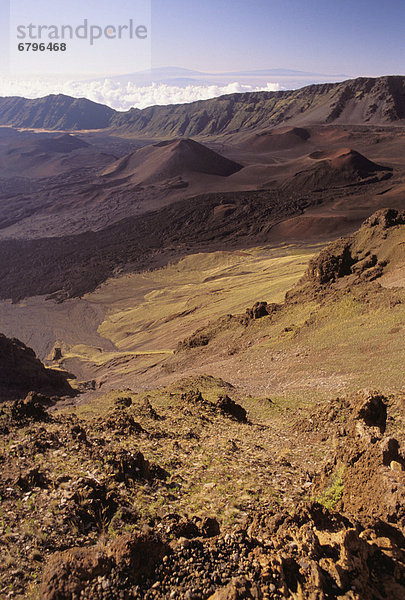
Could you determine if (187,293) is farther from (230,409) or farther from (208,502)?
(208,502)

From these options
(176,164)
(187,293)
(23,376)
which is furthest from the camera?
(176,164)

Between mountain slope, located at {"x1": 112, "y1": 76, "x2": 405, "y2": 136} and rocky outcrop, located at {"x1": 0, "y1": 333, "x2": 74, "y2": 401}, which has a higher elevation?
mountain slope, located at {"x1": 112, "y1": 76, "x2": 405, "y2": 136}

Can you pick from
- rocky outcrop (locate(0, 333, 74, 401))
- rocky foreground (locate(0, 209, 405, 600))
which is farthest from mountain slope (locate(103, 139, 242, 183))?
rocky foreground (locate(0, 209, 405, 600))

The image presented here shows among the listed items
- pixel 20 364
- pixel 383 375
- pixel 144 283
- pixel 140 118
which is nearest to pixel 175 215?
pixel 144 283

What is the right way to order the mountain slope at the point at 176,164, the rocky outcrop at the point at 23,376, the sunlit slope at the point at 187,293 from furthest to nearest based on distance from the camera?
the mountain slope at the point at 176,164
the sunlit slope at the point at 187,293
the rocky outcrop at the point at 23,376

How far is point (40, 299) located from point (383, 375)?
1356 inches

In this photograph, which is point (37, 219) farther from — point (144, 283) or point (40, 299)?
point (144, 283)

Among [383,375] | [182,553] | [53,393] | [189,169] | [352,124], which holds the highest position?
[352,124]

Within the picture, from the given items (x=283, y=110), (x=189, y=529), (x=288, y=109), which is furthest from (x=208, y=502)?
(x=288, y=109)

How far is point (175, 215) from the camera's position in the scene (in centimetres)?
5572

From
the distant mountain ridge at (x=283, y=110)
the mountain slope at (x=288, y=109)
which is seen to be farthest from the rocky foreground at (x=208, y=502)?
the mountain slope at (x=288, y=109)

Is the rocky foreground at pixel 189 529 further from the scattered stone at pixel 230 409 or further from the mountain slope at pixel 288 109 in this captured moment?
the mountain slope at pixel 288 109

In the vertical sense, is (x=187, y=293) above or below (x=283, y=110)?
below

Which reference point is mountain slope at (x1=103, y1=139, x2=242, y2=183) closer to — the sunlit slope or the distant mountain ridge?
the sunlit slope
